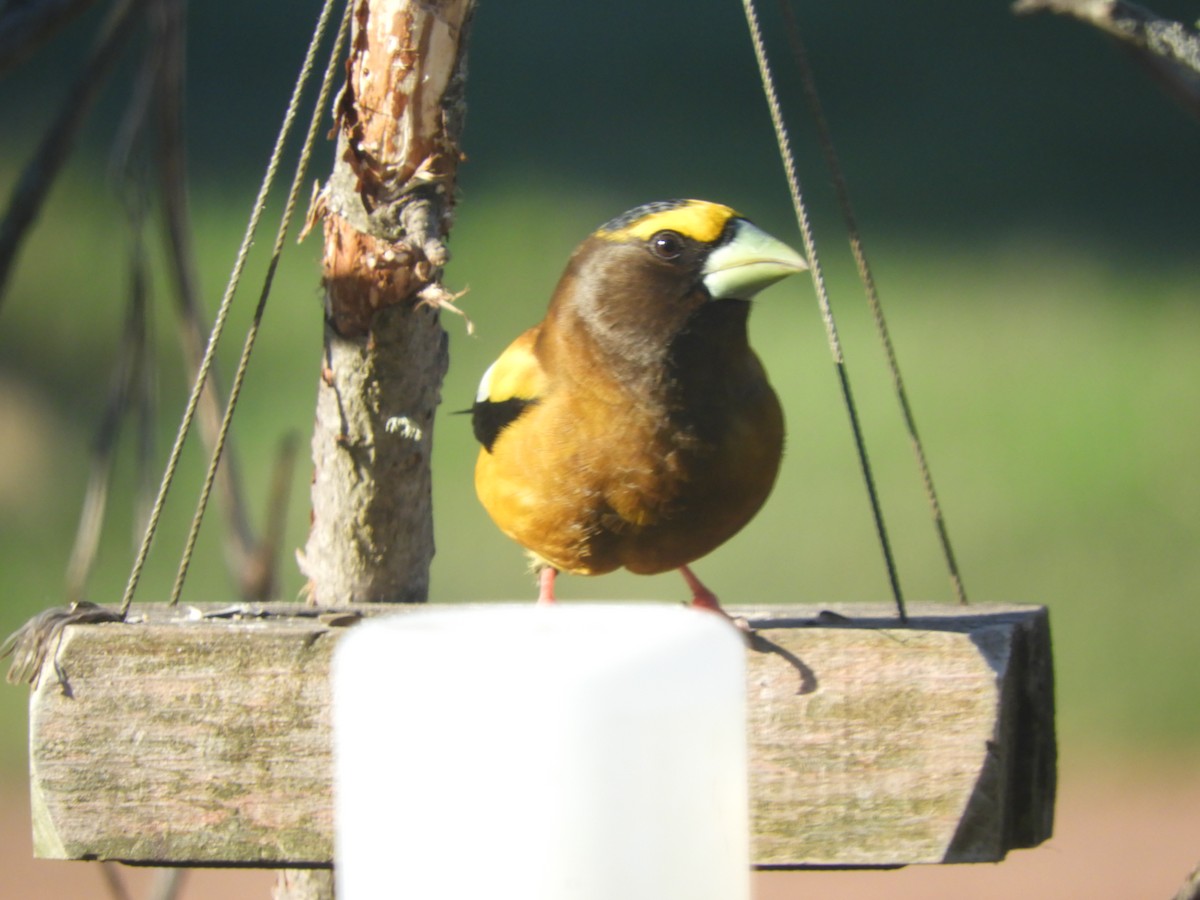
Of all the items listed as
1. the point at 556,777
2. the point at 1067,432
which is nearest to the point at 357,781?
the point at 556,777

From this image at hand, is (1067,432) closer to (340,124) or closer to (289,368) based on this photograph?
(289,368)

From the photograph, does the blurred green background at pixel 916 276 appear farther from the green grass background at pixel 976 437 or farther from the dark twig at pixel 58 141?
the dark twig at pixel 58 141

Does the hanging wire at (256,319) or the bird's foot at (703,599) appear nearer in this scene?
the hanging wire at (256,319)

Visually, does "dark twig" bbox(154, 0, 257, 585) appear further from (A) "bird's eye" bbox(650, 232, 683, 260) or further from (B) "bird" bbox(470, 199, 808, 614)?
(A) "bird's eye" bbox(650, 232, 683, 260)

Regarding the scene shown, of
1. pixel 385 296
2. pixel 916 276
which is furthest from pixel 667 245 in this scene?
pixel 916 276

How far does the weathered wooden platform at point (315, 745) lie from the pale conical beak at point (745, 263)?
281 mm

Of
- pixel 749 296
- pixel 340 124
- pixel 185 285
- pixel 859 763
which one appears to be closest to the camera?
pixel 859 763

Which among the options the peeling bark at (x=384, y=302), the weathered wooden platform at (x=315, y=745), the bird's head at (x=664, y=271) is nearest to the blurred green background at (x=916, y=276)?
the peeling bark at (x=384, y=302)

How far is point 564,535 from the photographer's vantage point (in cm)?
123

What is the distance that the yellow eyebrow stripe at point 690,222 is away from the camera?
1.19 metres

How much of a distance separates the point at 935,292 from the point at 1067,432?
1.50 ft

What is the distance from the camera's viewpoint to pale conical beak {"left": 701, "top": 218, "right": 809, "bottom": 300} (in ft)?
3.71

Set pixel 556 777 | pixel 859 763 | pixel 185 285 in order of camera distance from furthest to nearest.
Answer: pixel 185 285, pixel 859 763, pixel 556 777

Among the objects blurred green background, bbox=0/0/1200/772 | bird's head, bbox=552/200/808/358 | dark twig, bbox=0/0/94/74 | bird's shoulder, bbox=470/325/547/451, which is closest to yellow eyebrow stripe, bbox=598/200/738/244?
bird's head, bbox=552/200/808/358
